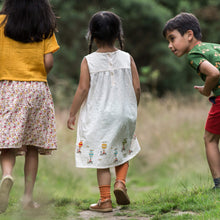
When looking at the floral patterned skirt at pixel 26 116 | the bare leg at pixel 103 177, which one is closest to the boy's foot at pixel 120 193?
the bare leg at pixel 103 177

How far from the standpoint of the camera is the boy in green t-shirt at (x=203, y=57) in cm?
356

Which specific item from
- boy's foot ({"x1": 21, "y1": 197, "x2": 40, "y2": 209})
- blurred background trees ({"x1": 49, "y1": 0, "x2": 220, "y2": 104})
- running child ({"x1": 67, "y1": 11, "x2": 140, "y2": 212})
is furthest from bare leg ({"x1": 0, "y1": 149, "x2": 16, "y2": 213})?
blurred background trees ({"x1": 49, "y1": 0, "x2": 220, "y2": 104})

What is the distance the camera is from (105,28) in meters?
3.71

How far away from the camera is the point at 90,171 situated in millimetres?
7453

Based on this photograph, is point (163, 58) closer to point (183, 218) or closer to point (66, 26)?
point (66, 26)

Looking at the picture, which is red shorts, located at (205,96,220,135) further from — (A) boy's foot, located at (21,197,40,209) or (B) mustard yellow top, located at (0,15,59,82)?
(A) boy's foot, located at (21,197,40,209)

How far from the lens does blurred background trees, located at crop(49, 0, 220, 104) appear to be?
14.9 meters

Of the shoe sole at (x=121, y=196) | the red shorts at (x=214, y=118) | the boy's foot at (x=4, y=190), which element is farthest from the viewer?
the red shorts at (x=214, y=118)

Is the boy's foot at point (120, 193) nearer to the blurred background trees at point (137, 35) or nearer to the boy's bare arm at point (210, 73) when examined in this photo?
the boy's bare arm at point (210, 73)

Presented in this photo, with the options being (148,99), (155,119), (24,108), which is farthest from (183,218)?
(148,99)

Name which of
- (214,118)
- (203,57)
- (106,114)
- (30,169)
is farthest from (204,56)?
(30,169)

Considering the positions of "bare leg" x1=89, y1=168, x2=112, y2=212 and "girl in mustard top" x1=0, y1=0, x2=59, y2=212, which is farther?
"bare leg" x1=89, y1=168, x2=112, y2=212

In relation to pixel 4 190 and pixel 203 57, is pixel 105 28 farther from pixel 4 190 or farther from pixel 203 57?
pixel 4 190

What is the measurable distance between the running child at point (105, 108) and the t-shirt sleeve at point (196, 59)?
1.85ft
